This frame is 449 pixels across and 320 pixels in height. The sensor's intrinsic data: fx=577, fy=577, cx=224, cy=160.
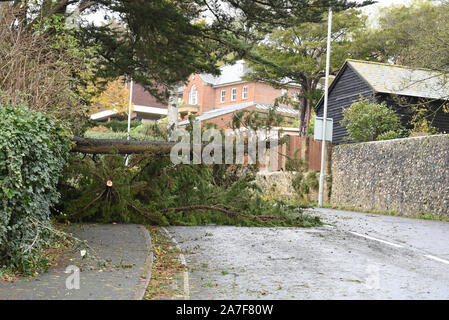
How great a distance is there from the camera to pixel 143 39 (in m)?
17.4

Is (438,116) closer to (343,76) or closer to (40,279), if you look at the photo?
(343,76)

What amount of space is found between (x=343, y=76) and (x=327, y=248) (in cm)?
2794

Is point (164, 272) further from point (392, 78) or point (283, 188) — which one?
point (392, 78)

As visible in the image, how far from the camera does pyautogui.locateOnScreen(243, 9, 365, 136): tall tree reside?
45625 millimetres

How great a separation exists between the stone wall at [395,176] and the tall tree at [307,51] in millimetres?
19216

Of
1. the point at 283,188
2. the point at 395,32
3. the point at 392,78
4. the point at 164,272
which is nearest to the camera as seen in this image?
the point at 164,272

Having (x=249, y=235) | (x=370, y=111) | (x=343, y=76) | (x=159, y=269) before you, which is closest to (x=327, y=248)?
(x=249, y=235)

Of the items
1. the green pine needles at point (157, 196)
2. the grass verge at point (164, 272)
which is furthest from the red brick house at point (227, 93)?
the grass verge at point (164, 272)

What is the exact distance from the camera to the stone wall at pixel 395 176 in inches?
802

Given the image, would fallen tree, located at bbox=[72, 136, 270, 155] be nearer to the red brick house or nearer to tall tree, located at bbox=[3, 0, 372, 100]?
tall tree, located at bbox=[3, 0, 372, 100]

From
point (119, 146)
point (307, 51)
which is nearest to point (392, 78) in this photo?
point (307, 51)

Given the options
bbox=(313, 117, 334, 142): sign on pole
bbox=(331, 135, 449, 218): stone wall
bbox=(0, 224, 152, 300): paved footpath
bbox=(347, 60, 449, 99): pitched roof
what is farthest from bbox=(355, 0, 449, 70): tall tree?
bbox=(0, 224, 152, 300): paved footpath

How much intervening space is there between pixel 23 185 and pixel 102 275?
1.55 meters

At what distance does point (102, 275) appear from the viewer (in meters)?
7.61
